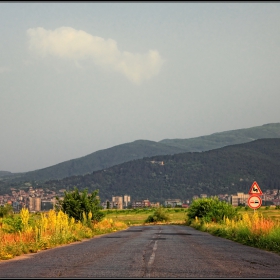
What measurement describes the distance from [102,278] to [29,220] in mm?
15194

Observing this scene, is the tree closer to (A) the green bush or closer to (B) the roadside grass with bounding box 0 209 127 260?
(B) the roadside grass with bounding box 0 209 127 260

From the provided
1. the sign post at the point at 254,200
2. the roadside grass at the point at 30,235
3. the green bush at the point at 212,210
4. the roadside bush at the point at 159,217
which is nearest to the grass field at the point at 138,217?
the roadside bush at the point at 159,217

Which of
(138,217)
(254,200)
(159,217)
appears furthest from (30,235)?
(138,217)

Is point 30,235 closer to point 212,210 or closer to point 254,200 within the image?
point 254,200

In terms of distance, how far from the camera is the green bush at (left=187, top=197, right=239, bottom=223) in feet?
181

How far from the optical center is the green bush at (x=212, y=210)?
55.3m

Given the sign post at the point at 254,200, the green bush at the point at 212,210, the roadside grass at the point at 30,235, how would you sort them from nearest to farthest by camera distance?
the roadside grass at the point at 30,235, the sign post at the point at 254,200, the green bush at the point at 212,210

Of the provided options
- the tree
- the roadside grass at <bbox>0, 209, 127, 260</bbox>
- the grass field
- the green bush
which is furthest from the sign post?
the grass field

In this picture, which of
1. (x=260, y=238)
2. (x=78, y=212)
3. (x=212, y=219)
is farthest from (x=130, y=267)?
(x=212, y=219)

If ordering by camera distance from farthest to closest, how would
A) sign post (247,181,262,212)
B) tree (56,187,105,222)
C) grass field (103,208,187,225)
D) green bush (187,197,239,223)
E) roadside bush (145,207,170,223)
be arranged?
grass field (103,208,187,225)
roadside bush (145,207,170,223)
green bush (187,197,239,223)
tree (56,187,105,222)
sign post (247,181,262,212)

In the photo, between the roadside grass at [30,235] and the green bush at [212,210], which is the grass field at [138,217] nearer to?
the green bush at [212,210]

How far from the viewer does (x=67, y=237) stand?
25953 mm

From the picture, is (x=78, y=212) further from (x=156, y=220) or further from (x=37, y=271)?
(x=156, y=220)

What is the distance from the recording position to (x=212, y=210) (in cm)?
5759
